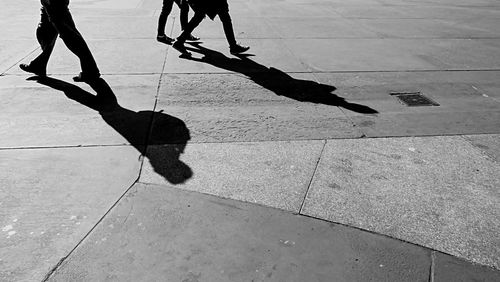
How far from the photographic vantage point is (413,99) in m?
5.48

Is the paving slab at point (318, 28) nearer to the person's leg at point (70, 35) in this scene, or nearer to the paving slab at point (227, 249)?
the person's leg at point (70, 35)

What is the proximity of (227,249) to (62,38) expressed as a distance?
3.96 m

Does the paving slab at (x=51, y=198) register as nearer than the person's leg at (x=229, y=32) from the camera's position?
Yes

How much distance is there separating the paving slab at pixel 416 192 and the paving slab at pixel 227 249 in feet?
0.69

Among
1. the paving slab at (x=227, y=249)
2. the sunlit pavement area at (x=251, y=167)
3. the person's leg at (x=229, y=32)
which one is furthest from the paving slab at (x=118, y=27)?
the paving slab at (x=227, y=249)

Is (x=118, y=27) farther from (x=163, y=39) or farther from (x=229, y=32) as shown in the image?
(x=229, y=32)

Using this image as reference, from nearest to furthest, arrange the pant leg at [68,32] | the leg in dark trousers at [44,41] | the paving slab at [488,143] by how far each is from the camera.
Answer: the paving slab at [488,143] → the pant leg at [68,32] → the leg in dark trousers at [44,41]

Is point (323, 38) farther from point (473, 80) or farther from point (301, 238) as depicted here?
point (301, 238)

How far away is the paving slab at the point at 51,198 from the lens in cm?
262

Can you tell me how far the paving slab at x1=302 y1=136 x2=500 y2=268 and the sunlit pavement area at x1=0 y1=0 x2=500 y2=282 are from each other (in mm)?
17

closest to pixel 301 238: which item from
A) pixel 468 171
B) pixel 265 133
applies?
pixel 265 133

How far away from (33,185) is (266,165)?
2092 mm

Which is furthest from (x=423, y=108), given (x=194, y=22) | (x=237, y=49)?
(x=194, y=22)

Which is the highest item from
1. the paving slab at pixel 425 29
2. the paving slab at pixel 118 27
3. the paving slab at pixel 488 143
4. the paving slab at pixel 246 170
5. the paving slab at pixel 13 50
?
the paving slab at pixel 425 29
